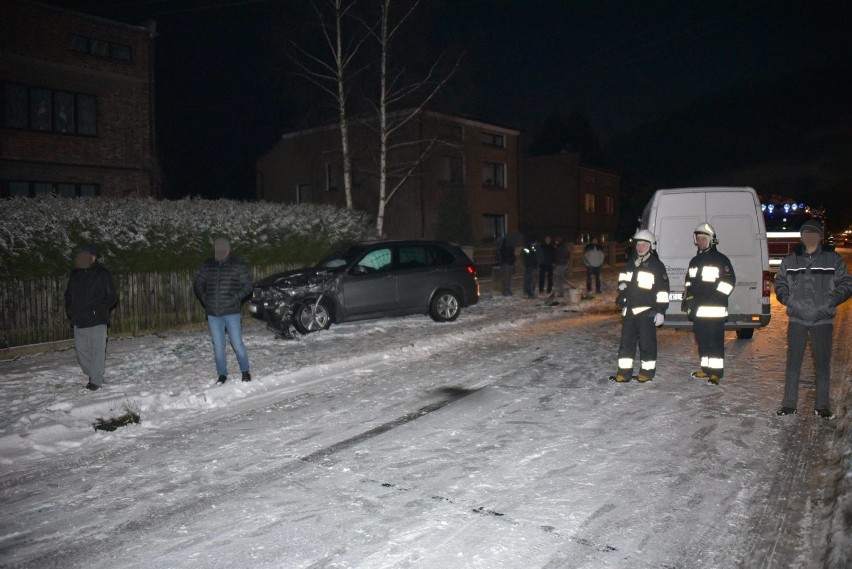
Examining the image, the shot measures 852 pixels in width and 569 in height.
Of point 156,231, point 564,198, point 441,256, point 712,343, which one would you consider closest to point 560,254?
point 441,256

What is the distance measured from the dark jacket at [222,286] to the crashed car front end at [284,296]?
3.18 meters

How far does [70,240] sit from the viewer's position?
1135cm

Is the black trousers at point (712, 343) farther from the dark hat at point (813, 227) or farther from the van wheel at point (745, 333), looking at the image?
the van wheel at point (745, 333)

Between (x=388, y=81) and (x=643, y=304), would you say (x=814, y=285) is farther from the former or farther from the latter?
(x=388, y=81)

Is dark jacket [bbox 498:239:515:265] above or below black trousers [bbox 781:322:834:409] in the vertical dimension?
above

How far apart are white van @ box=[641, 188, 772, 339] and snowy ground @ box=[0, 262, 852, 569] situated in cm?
101

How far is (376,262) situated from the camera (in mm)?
12820

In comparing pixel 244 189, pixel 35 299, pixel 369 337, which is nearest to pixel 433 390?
pixel 369 337

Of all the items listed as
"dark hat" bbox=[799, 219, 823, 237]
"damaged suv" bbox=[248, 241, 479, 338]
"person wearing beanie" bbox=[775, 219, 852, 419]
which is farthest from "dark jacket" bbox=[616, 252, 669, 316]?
"damaged suv" bbox=[248, 241, 479, 338]

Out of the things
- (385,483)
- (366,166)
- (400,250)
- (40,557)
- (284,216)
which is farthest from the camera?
(366,166)

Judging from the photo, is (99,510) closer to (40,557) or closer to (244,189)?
(40,557)

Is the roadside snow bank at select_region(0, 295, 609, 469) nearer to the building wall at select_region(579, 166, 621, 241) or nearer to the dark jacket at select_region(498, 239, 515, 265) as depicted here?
the dark jacket at select_region(498, 239, 515, 265)

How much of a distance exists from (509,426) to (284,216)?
388 inches

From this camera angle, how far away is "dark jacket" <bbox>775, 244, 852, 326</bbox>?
20.6ft
